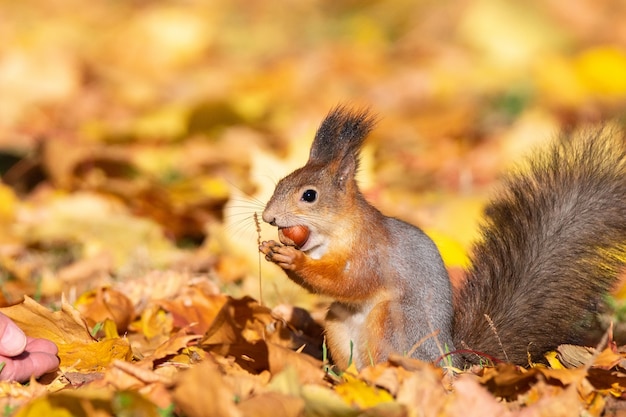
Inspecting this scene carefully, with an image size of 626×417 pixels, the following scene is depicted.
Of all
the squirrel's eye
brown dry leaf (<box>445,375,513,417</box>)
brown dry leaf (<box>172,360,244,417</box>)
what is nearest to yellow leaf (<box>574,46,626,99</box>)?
the squirrel's eye

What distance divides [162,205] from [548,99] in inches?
163

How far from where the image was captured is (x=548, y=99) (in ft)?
23.7

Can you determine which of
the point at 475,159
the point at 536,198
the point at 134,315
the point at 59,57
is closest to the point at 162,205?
the point at 134,315

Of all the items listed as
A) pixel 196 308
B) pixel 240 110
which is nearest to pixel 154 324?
pixel 196 308

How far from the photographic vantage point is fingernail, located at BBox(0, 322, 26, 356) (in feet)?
6.70

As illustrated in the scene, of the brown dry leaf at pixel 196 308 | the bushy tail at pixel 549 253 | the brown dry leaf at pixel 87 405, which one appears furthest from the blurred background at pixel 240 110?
the brown dry leaf at pixel 87 405

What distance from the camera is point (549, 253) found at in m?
2.44

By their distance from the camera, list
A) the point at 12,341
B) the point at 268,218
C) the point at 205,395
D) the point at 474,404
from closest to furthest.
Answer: the point at 205,395 < the point at 474,404 < the point at 12,341 < the point at 268,218

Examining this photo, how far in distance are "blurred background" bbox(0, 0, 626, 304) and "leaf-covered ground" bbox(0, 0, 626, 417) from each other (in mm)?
21

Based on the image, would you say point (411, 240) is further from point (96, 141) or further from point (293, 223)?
point (96, 141)

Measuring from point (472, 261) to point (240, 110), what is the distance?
14.3ft

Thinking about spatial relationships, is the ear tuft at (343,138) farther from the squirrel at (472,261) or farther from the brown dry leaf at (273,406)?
the brown dry leaf at (273,406)

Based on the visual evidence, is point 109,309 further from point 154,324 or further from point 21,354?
point 21,354

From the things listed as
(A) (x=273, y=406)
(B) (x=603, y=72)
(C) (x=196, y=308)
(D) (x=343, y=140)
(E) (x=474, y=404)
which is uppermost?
(B) (x=603, y=72)
